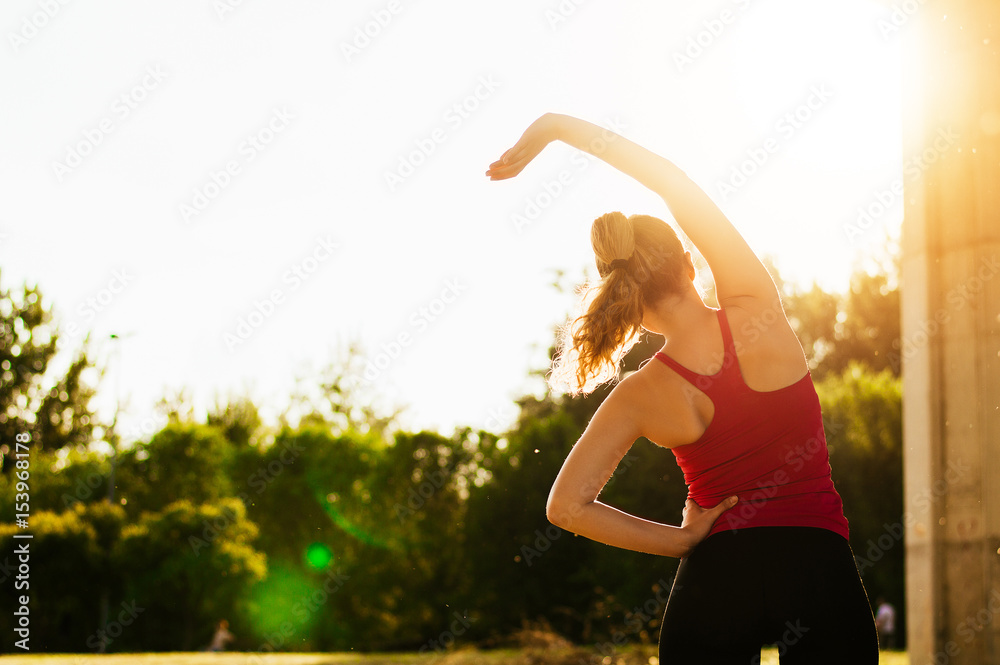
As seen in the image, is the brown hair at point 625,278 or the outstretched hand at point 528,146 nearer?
the brown hair at point 625,278

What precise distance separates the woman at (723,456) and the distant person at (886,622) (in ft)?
52.5

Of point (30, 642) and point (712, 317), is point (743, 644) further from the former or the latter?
point (30, 642)

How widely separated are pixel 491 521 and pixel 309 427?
6.81 metres

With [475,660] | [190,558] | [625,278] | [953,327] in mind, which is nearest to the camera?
[625,278]

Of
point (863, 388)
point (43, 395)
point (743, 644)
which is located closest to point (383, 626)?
point (863, 388)

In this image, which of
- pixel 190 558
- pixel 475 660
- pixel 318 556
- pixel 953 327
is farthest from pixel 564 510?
pixel 318 556

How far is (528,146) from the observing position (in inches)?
80.6

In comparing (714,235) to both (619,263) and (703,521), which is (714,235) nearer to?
(619,263)

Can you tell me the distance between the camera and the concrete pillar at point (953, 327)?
6.23 meters

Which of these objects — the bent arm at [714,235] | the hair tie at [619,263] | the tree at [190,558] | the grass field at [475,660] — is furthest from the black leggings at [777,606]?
the tree at [190,558]

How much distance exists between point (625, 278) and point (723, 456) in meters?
0.45

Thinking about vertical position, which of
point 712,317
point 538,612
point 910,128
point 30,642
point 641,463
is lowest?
point 30,642

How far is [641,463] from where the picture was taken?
47.2 feet

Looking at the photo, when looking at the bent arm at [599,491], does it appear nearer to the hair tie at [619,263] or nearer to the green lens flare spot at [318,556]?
the hair tie at [619,263]
